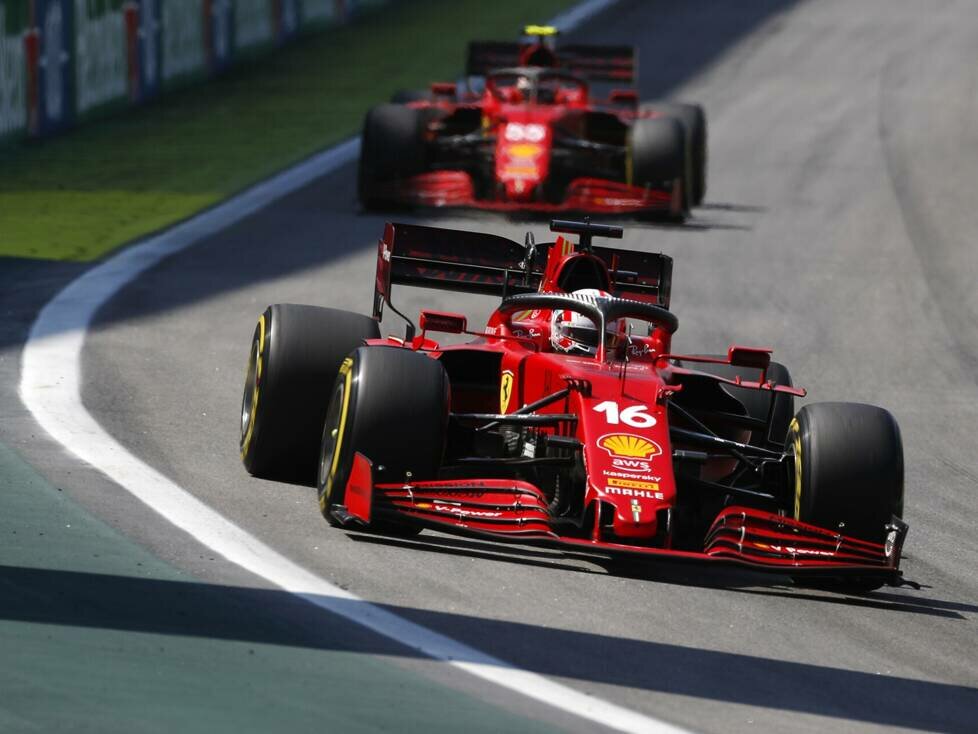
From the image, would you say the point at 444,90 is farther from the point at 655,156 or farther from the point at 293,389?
the point at 293,389

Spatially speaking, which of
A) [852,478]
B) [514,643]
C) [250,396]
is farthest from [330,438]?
[852,478]

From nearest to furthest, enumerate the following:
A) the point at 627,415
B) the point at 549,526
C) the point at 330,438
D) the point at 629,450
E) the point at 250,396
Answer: the point at 549,526 < the point at 629,450 < the point at 627,415 < the point at 330,438 < the point at 250,396

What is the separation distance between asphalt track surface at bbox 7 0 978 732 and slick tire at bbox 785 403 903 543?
32cm

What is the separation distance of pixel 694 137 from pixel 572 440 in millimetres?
13054

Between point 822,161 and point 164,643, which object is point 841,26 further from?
point 164,643

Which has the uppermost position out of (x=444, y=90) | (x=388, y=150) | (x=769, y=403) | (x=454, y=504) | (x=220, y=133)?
(x=444, y=90)

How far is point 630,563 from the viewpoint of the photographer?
8461 millimetres

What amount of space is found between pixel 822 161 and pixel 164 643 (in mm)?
18620

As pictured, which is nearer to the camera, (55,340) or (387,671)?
(387,671)

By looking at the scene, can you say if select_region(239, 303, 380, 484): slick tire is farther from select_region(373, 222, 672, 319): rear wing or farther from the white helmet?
select_region(373, 222, 672, 319): rear wing

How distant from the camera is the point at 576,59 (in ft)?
71.9

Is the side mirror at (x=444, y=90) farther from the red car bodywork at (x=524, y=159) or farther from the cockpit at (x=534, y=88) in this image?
the cockpit at (x=534, y=88)

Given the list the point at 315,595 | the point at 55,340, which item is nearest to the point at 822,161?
the point at 55,340

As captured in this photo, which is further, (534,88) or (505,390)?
(534,88)
